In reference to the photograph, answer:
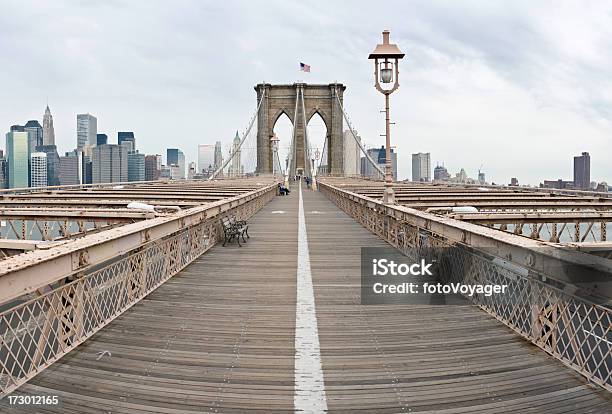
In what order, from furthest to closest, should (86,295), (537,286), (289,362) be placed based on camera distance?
(86,295) → (537,286) → (289,362)

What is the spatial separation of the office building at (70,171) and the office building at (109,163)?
355 cm

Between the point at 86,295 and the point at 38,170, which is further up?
the point at 38,170

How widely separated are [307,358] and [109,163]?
418 feet

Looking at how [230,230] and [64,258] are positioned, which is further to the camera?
[230,230]

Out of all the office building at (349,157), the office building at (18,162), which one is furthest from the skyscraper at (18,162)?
the office building at (349,157)

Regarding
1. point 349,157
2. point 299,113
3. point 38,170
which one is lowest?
point 38,170

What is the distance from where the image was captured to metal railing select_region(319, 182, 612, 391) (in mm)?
4070

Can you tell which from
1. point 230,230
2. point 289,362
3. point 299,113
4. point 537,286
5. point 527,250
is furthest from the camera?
point 299,113

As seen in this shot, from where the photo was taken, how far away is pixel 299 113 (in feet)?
322

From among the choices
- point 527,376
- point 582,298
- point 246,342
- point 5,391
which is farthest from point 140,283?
point 582,298

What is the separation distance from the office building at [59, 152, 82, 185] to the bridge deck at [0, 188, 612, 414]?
11571 cm

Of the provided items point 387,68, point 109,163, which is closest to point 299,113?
point 109,163

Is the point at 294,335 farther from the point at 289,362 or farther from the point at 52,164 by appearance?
the point at 52,164

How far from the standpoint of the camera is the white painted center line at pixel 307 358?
12.4 feet
